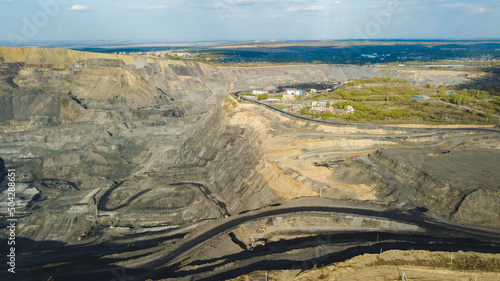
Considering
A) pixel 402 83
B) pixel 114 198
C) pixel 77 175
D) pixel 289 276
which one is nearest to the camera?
pixel 289 276

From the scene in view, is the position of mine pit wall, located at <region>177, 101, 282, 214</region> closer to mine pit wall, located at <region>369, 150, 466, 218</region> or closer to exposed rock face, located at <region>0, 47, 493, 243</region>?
exposed rock face, located at <region>0, 47, 493, 243</region>

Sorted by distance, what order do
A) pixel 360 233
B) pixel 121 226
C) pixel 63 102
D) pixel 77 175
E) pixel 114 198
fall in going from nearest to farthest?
pixel 360 233 < pixel 121 226 < pixel 114 198 < pixel 77 175 < pixel 63 102

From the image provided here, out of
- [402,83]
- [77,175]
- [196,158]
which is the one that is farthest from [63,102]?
[402,83]

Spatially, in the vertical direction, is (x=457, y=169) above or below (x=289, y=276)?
above

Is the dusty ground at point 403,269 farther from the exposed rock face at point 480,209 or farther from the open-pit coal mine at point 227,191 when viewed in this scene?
the exposed rock face at point 480,209

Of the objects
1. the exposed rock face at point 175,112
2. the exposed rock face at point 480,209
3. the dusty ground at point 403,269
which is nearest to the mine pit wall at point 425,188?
the exposed rock face at point 480,209

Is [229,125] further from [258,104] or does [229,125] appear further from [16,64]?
[16,64]

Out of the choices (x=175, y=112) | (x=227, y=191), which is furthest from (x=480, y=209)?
(x=175, y=112)

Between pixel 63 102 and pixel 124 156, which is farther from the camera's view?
pixel 63 102
